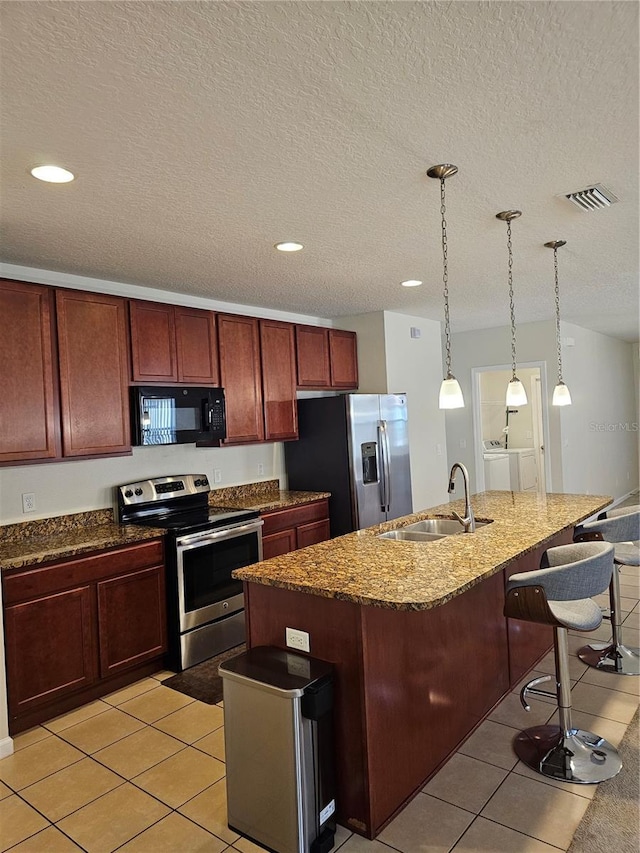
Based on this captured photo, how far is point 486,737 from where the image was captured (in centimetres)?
258

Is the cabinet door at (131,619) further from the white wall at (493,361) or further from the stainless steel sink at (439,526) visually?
the white wall at (493,361)

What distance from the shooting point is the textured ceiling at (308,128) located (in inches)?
55.8

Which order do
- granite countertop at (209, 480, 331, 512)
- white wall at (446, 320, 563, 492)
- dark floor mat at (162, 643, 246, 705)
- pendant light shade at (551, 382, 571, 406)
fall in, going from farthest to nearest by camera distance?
white wall at (446, 320, 563, 492) → granite countertop at (209, 480, 331, 512) → pendant light shade at (551, 382, 571, 406) → dark floor mat at (162, 643, 246, 705)

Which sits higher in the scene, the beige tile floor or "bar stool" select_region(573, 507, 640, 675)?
"bar stool" select_region(573, 507, 640, 675)

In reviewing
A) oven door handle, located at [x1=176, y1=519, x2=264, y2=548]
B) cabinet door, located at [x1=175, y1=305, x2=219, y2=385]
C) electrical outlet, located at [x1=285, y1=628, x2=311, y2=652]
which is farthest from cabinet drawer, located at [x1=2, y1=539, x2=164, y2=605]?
electrical outlet, located at [x1=285, y1=628, x2=311, y2=652]

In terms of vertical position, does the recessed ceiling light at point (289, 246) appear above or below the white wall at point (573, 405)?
above

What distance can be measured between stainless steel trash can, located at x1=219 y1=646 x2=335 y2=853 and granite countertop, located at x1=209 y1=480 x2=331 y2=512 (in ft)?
6.90

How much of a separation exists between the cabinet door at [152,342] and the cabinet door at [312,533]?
5.05 ft

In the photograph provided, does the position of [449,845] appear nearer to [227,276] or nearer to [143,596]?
[143,596]

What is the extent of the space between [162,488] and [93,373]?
38.8 inches

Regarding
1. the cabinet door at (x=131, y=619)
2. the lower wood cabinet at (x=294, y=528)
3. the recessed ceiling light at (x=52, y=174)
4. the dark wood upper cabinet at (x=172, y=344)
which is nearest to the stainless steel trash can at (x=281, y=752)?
the cabinet door at (x=131, y=619)

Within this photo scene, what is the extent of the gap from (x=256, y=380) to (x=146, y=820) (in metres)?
3.06

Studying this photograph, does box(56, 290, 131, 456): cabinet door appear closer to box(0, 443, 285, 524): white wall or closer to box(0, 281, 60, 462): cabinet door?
box(0, 281, 60, 462): cabinet door

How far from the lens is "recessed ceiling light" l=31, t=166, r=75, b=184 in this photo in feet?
6.88
